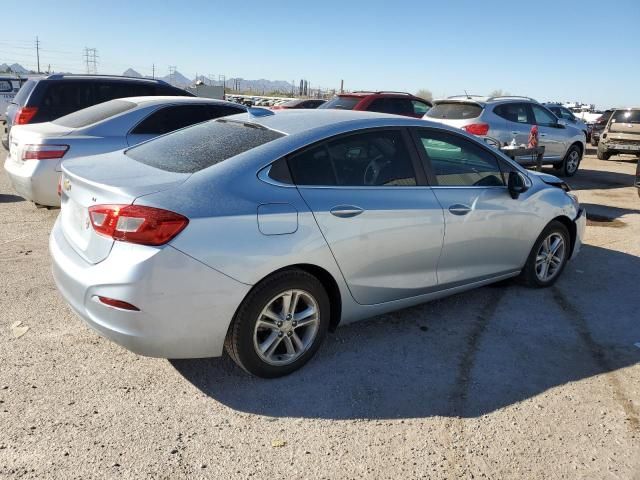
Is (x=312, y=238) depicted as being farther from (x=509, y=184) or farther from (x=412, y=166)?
(x=509, y=184)

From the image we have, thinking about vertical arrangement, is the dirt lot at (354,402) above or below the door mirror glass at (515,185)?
below

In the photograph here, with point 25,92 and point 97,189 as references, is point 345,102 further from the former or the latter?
point 97,189

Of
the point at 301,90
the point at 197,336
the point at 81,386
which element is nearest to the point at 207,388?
the point at 197,336

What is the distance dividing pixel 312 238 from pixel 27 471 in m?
1.81

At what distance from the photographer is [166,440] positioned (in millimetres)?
2762

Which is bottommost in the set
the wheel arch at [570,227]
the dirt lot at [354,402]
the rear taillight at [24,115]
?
the dirt lot at [354,402]

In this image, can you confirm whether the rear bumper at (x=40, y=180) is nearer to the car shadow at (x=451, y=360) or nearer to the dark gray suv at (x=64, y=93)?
the dark gray suv at (x=64, y=93)

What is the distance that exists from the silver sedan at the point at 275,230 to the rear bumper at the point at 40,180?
2341 millimetres

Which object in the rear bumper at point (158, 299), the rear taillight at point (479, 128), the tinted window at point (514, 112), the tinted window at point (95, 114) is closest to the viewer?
the rear bumper at point (158, 299)

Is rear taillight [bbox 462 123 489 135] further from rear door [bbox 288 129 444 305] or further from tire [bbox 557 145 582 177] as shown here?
rear door [bbox 288 129 444 305]

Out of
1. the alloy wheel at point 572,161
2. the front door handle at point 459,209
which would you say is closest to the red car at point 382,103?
the alloy wheel at point 572,161

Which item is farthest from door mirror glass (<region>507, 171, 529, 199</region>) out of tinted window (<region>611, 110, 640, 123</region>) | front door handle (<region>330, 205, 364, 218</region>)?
tinted window (<region>611, 110, 640, 123</region>)

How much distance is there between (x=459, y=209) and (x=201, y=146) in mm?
1900

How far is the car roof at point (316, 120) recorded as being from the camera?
3644mm
